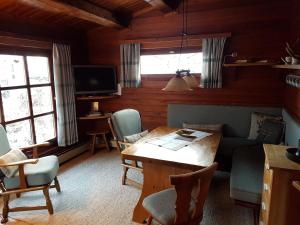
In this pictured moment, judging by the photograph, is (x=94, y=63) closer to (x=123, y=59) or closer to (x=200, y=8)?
(x=123, y=59)

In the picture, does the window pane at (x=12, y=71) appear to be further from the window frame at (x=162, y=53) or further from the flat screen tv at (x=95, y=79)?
the window frame at (x=162, y=53)

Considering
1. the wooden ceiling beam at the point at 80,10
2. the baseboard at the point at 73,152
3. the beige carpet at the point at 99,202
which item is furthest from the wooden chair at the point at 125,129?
the wooden ceiling beam at the point at 80,10

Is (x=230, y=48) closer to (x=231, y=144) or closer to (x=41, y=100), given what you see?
(x=231, y=144)

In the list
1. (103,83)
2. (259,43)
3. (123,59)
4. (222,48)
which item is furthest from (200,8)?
(103,83)

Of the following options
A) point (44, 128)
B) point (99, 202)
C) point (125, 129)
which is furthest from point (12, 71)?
point (99, 202)

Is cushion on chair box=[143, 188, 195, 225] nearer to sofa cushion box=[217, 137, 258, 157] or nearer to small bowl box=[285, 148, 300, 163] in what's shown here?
small bowl box=[285, 148, 300, 163]

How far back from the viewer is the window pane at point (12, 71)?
2.99 metres

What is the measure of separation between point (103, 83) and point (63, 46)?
94cm

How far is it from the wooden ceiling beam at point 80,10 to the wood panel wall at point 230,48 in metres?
0.57

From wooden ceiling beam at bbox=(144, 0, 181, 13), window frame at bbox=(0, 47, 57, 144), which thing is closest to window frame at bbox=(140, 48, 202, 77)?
wooden ceiling beam at bbox=(144, 0, 181, 13)

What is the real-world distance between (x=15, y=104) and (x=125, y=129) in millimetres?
1613

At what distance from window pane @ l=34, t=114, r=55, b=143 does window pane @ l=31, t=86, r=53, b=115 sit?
13 centimetres

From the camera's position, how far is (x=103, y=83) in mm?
4211

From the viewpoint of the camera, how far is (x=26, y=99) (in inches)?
131
